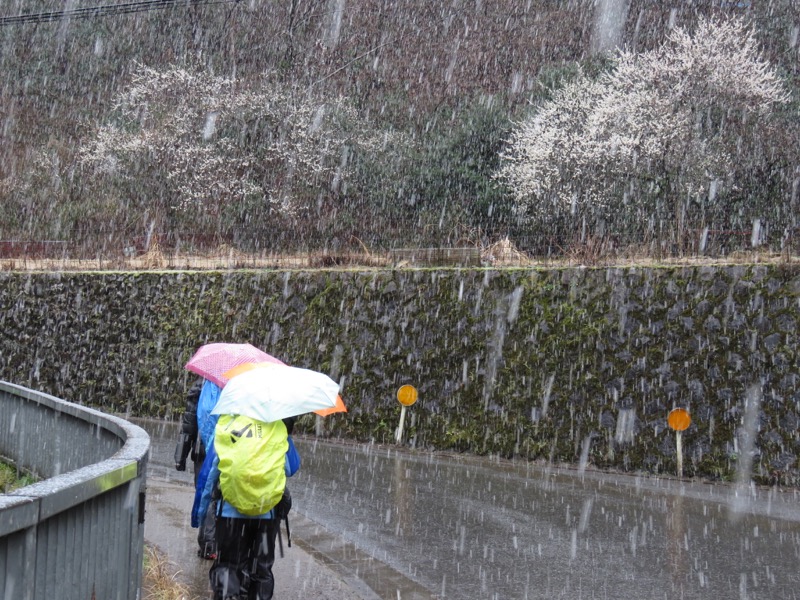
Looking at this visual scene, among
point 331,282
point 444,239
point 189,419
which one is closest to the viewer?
point 189,419

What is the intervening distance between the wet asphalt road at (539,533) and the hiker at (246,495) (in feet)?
4.69

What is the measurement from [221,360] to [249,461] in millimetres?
1077

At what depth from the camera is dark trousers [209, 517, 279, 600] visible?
16.0ft

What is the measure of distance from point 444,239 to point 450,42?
645 inches

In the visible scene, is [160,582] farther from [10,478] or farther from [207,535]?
[10,478]

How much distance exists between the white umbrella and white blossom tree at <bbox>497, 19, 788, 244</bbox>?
22.3 metres

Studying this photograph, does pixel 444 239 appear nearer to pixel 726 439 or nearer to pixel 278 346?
pixel 278 346

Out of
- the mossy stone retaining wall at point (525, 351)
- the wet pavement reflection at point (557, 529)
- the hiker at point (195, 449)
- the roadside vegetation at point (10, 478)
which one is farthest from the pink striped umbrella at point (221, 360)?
the mossy stone retaining wall at point (525, 351)

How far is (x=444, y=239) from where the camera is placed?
88.9 feet

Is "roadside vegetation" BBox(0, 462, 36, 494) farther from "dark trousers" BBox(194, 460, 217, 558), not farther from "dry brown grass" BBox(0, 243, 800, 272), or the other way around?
"dry brown grass" BBox(0, 243, 800, 272)

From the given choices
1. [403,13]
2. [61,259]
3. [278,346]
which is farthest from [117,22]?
[278,346]

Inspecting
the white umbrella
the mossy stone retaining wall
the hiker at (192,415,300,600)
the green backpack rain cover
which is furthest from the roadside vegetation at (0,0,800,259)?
the green backpack rain cover

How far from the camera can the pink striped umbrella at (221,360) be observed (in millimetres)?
5219

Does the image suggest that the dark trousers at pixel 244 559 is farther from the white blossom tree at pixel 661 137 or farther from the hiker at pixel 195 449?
the white blossom tree at pixel 661 137
